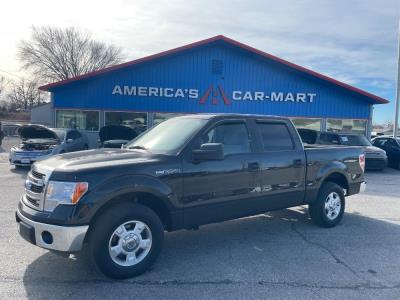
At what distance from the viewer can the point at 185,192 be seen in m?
4.36

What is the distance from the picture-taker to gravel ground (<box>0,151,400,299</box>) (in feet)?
12.2

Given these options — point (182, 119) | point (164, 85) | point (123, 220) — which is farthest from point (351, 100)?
point (123, 220)

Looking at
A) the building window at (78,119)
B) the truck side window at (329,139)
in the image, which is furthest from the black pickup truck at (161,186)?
the building window at (78,119)

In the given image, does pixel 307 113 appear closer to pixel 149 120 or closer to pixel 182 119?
pixel 149 120

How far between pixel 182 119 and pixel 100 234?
7.00 feet

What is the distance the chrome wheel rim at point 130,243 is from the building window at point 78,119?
14965 millimetres

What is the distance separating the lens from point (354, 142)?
15.1 meters

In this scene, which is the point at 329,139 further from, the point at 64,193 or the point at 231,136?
the point at 64,193

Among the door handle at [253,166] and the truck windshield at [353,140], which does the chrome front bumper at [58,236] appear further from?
the truck windshield at [353,140]

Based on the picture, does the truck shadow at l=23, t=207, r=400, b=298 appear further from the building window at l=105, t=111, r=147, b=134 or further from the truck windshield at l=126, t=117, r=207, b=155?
the building window at l=105, t=111, r=147, b=134

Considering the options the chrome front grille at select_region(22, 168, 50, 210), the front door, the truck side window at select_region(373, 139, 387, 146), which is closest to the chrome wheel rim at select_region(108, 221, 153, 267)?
the front door

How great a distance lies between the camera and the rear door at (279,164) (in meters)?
5.20

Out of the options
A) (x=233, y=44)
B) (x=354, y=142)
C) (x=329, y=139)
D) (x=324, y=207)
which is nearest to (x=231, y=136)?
(x=324, y=207)

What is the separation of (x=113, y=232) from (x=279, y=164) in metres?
2.68
